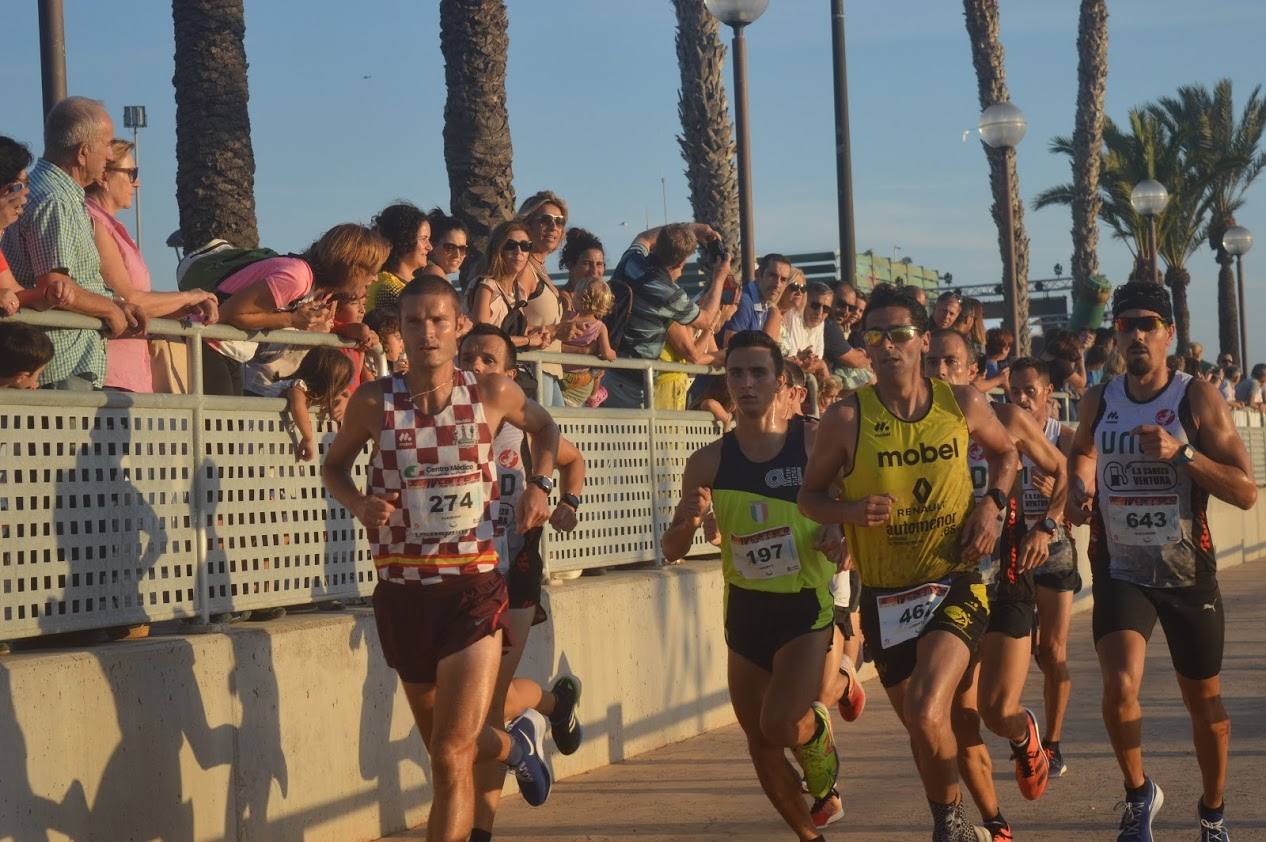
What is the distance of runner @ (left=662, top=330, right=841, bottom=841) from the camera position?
718cm

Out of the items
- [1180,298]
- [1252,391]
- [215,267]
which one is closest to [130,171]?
[215,267]

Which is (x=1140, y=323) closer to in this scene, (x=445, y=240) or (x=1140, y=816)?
(x=1140, y=816)

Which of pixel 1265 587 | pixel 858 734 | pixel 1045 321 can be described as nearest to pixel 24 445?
pixel 858 734

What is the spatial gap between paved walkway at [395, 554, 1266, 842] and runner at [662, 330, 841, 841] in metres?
0.84

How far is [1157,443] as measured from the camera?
22.9 feet

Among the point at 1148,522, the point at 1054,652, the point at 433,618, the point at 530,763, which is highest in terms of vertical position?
the point at 1148,522

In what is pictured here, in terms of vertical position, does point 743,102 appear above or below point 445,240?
above

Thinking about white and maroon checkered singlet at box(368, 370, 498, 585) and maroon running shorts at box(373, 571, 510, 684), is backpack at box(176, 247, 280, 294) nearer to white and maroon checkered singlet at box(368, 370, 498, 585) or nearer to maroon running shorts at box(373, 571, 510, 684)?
white and maroon checkered singlet at box(368, 370, 498, 585)

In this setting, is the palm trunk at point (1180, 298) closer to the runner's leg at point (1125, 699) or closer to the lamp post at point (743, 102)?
the lamp post at point (743, 102)

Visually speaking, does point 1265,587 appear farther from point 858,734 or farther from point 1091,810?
point 1091,810

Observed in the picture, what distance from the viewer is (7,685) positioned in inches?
234

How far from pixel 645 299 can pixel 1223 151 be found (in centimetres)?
4253

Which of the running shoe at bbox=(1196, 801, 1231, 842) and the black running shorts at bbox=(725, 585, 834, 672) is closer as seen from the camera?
the running shoe at bbox=(1196, 801, 1231, 842)

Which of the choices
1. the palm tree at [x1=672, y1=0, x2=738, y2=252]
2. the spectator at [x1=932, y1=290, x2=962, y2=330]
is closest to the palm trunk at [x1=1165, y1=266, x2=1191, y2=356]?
the palm tree at [x1=672, y1=0, x2=738, y2=252]
